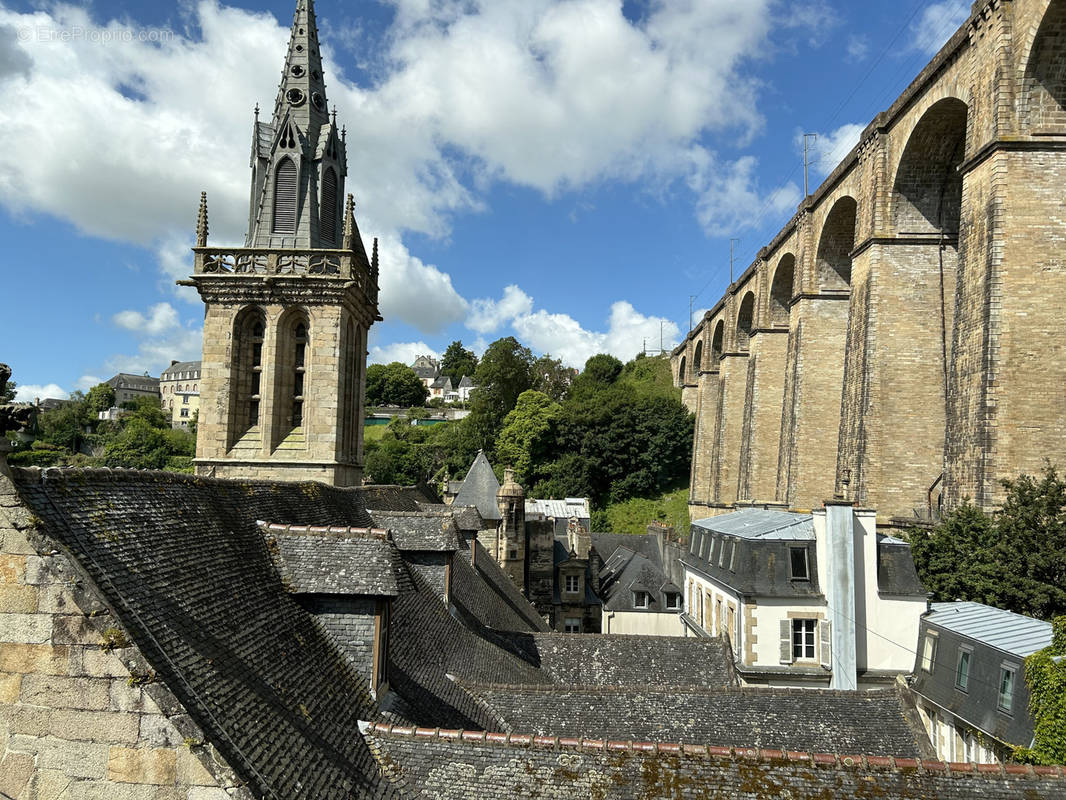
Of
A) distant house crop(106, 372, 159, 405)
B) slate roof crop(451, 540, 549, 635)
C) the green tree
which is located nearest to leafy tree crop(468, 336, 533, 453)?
the green tree

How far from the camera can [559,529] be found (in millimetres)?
37219

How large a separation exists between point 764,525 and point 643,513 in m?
31.5

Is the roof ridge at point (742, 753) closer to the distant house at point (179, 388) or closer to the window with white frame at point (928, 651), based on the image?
the window with white frame at point (928, 651)

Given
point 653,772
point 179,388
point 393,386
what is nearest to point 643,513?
point 653,772

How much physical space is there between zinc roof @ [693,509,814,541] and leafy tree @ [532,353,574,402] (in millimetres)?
46011

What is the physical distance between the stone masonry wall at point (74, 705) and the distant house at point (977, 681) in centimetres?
1146

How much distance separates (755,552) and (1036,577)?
21.1 ft

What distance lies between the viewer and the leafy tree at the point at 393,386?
105 metres

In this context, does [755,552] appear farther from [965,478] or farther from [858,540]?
[965,478]

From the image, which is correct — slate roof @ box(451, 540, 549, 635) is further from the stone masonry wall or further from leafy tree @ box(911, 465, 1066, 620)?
leafy tree @ box(911, 465, 1066, 620)

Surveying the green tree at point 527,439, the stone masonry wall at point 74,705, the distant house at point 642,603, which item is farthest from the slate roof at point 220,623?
the green tree at point 527,439

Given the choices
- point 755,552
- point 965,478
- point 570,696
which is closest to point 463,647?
point 570,696

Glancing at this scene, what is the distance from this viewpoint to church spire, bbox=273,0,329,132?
1892 centimetres

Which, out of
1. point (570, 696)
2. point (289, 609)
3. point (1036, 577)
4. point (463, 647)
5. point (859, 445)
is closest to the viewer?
point (289, 609)
